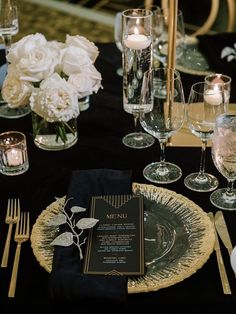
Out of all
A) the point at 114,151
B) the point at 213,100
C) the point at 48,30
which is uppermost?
the point at 213,100

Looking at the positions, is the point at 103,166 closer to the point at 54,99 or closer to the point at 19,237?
the point at 54,99

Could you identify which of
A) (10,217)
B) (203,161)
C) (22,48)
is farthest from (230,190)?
(22,48)

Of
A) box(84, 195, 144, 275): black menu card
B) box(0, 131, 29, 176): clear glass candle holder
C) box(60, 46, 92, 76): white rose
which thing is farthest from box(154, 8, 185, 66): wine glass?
box(84, 195, 144, 275): black menu card

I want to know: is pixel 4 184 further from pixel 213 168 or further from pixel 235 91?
pixel 235 91

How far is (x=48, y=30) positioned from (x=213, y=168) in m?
3.46

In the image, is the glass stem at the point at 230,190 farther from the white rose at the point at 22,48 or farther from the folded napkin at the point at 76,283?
the white rose at the point at 22,48

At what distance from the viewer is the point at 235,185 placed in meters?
1.31

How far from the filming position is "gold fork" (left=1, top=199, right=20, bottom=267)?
1074 millimetres

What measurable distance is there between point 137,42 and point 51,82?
25 cm

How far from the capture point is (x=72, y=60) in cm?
137

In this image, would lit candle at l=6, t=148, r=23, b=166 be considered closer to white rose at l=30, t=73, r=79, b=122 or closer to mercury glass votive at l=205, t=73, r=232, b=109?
white rose at l=30, t=73, r=79, b=122

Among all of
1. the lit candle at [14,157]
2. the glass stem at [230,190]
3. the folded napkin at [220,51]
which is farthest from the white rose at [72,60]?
the folded napkin at [220,51]

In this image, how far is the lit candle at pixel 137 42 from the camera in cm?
144

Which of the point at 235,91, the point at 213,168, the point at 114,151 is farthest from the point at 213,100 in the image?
the point at 235,91
